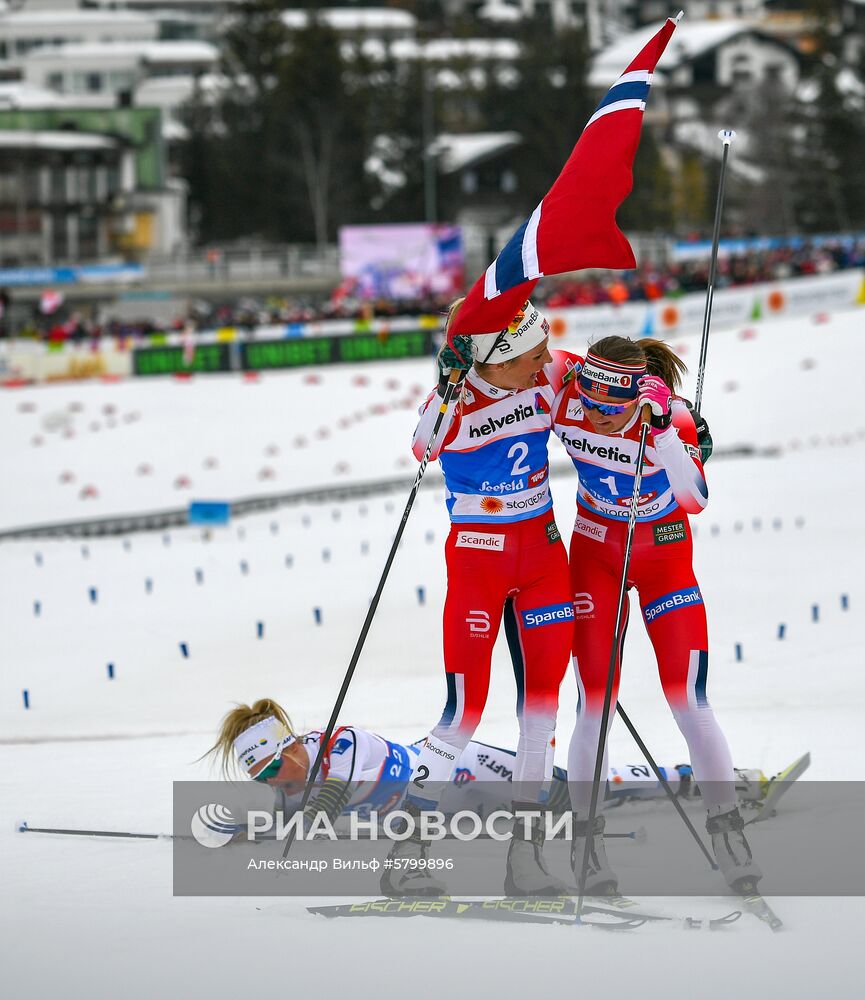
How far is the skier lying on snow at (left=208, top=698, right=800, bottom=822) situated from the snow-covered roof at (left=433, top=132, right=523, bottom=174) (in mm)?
57143

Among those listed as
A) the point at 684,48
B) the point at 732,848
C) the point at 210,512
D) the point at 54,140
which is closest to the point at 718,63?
the point at 684,48

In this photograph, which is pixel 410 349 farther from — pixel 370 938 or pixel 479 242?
pixel 370 938

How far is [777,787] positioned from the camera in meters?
6.39

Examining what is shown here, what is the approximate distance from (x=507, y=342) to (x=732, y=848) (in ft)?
6.79

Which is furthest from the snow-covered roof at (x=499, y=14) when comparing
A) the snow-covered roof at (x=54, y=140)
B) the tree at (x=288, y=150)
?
the snow-covered roof at (x=54, y=140)

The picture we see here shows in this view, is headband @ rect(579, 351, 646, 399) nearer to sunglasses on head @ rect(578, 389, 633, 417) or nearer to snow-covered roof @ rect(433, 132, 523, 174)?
sunglasses on head @ rect(578, 389, 633, 417)

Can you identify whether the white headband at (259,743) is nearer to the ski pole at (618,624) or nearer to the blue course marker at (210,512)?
the ski pole at (618,624)

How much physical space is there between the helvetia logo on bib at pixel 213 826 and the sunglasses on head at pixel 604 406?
7.59ft

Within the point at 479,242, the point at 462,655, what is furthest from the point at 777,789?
the point at 479,242

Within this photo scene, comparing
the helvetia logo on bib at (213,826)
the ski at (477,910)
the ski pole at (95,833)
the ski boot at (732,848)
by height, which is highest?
the ski boot at (732,848)

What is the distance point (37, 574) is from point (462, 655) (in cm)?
960

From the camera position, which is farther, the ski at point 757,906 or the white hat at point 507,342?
the white hat at point 507,342

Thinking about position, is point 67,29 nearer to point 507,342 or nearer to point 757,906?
point 507,342

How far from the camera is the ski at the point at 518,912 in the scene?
5.12 meters
